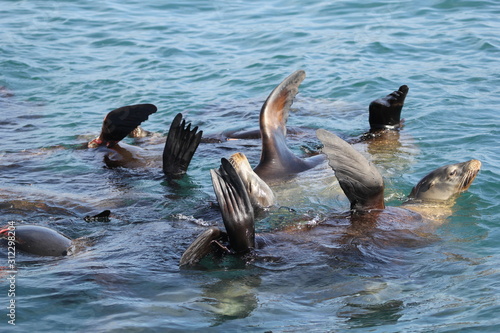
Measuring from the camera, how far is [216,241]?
4859mm

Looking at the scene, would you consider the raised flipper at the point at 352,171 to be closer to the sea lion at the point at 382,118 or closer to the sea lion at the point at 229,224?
the sea lion at the point at 229,224

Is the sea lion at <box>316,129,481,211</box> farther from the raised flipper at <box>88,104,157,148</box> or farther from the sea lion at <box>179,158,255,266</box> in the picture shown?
the raised flipper at <box>88,104,157,148</box>

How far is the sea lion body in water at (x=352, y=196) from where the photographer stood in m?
4.84

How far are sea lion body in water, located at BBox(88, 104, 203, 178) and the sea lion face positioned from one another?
→ 7.75ft

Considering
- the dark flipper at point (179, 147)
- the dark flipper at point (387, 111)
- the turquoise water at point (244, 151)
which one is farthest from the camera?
the dark flipper at point (387, 111)

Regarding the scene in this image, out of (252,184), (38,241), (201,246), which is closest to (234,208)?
(201,246)

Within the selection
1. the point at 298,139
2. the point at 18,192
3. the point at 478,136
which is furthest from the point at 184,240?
the point at 478,136

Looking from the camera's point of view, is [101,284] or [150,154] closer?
[101,284]

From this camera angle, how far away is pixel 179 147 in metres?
7.23

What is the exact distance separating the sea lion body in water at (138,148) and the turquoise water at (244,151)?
0.20 metres

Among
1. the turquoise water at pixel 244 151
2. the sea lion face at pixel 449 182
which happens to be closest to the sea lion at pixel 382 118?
the turquoise water at pixel 244 151

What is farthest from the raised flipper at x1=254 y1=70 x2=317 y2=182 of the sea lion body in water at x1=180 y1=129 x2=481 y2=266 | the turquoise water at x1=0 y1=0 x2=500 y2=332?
the sea lion body in water at x1=180 y1=129 x2=481 y2=266

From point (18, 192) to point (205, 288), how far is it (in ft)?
9.10

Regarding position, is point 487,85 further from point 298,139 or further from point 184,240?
point 184,240
